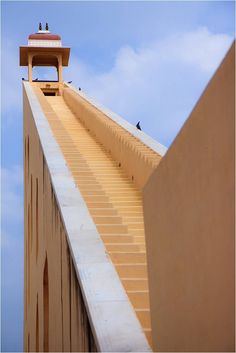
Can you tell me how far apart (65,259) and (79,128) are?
8006 mm

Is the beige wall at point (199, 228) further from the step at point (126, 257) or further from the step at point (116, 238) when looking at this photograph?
the step at point (116, 238)

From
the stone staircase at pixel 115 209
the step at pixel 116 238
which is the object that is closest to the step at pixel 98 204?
the stone staircase at pixel 115 209

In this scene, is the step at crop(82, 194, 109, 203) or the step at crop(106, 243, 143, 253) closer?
the step at crop(106, 243, 143, 253)

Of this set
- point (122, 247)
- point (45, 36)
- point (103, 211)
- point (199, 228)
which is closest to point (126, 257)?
point (122, 247)

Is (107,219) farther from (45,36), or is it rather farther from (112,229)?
(45,36)

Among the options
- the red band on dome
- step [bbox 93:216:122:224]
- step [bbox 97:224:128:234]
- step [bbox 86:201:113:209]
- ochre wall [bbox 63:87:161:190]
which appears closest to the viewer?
step [bbox 97:224:128:234]

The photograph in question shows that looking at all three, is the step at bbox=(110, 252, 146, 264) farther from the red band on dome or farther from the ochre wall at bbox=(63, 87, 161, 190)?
the red band on dome

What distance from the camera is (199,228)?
90.0 inches

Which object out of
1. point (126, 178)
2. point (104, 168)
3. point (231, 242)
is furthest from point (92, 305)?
point (104, 168)

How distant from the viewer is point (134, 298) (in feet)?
13.7

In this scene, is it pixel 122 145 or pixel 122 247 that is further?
pixel 122 145

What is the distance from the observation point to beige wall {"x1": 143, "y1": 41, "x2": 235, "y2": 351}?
203 cm

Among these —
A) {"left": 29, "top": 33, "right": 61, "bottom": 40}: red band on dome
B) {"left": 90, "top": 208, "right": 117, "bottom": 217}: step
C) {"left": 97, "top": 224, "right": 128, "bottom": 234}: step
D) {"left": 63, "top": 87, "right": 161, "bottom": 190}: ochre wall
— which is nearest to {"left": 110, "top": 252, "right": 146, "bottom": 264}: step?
{"left": 97, "top": 224, "right": 128, "bottom": 234}: step

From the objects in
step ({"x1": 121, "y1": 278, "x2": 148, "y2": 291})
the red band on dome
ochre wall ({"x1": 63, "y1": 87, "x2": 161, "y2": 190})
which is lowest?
ochre wall ({"x1": 63, "y1": 87, "x2": 161, "y2": 190})
